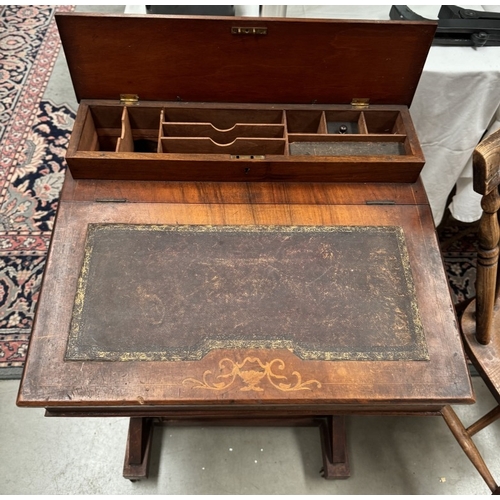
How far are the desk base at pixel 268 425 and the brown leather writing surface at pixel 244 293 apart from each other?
2.20 feet

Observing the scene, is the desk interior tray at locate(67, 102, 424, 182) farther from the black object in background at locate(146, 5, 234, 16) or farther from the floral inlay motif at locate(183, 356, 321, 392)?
the floral inlay motif at locate(183, 356, 321, 392)

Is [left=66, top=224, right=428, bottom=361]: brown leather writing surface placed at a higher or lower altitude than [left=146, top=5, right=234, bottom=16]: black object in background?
lower

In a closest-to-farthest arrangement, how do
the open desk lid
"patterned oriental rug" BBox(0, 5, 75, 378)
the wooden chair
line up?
the wooden chair
the open desk lid
"patterned oriental rug" BBox(0, 5, 75, 378)

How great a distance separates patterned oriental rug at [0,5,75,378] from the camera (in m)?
2.05

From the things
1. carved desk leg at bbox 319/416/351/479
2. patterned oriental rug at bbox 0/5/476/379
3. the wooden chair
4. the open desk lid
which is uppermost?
the open desk lid

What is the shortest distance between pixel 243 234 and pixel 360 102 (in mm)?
585

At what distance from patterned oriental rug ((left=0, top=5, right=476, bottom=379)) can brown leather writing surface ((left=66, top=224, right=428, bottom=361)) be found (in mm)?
961

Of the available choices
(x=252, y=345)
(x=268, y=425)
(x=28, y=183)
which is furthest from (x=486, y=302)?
(x=28, y=183)

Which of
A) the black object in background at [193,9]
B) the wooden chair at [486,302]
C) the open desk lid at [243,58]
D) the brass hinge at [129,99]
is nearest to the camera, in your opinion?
the wooden chair at [486,302]

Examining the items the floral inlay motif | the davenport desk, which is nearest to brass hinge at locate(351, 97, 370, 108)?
the davenport desk

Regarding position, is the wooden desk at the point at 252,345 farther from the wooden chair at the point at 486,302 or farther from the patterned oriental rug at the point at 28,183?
the patterned oriental rug at the point at 28,183

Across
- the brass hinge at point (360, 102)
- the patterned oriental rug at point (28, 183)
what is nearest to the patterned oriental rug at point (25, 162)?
the patterned oriental rug at point (28, 183)

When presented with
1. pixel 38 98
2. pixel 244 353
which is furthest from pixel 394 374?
pixel 38 98

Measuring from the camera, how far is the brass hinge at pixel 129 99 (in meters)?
1.49
